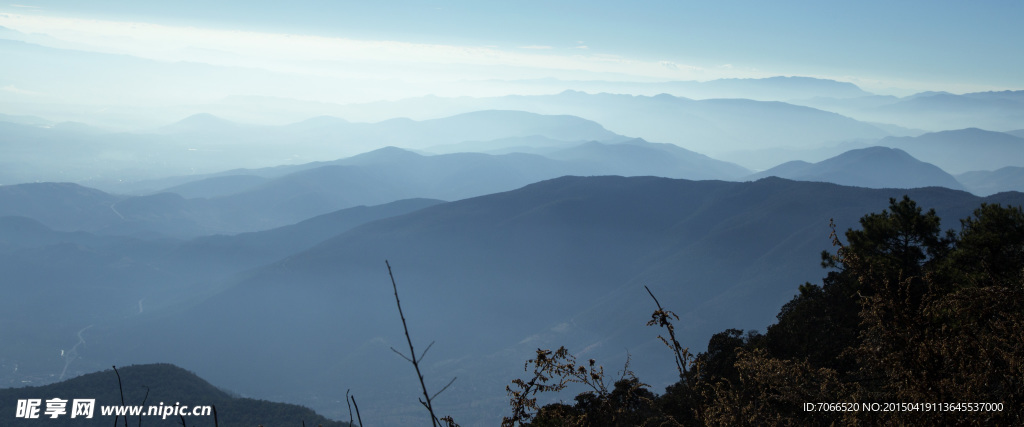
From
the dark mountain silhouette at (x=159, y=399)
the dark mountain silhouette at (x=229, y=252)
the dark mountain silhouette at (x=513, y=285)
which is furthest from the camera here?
the dark mountain silhouette at (x=229, y=252)

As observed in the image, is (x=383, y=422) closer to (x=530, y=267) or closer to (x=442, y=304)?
(x=442, y=304)

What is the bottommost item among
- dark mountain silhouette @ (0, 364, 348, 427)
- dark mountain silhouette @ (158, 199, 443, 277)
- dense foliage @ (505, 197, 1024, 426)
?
dark mountain silhouette @ (0, 364, 348, 427)

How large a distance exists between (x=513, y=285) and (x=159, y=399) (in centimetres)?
9771

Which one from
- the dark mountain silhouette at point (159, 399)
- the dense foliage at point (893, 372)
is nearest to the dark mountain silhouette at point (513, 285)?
the dark mountain silhouette at point (159, 399)

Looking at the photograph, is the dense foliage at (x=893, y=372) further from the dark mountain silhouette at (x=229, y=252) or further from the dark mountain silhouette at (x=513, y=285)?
the dark mountain silhouette at (x=229, y=252)

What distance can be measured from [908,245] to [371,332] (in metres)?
123

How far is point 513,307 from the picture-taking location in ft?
453

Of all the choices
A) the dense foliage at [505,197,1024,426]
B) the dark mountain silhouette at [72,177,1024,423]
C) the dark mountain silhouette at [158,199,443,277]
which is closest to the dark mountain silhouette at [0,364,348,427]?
the dense foliage at [505,197,1024,426]

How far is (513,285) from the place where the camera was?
147m

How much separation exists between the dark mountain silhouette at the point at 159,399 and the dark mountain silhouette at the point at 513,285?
45609 millimetres

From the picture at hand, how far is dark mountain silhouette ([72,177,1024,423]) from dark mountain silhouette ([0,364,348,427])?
45.6 meters

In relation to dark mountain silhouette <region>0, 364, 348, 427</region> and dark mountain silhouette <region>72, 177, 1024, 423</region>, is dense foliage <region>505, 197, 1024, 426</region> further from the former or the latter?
dark mountain silhouette <region>72, 177, 1024, 423</region>

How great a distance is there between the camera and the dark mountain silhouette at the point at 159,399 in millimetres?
45062

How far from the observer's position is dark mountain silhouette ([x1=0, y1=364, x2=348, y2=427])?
45.1 m
